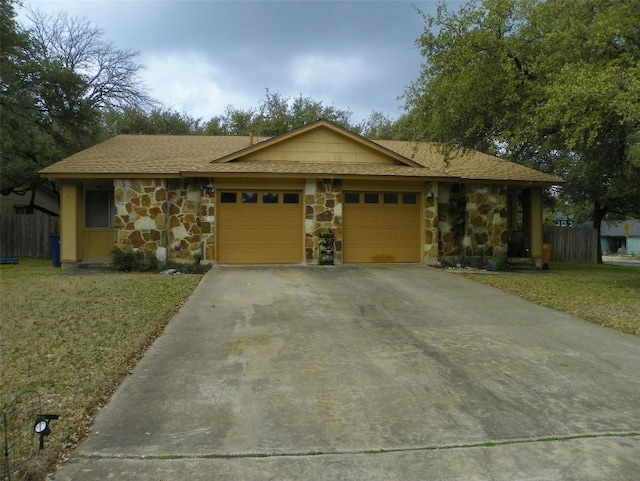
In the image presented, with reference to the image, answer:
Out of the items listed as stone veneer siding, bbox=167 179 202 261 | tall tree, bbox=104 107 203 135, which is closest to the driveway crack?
stone veneer siding, bbox=167 179 202 261

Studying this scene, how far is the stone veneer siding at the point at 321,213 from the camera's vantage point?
14828 millimetres

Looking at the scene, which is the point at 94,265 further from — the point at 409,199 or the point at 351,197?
the point at 409,199

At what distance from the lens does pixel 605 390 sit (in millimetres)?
5141

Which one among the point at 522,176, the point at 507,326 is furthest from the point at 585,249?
the point at 507,326

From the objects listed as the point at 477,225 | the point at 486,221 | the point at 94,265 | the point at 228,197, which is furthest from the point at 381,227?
the point at 94,265

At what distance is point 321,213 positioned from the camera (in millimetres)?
14891

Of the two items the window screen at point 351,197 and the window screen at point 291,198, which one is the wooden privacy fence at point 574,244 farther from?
the window screen at point 291,198

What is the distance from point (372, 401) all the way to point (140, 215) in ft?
38.3

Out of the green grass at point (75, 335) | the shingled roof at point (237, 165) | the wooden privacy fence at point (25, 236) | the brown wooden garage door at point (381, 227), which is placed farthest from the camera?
the wooden privacy fence at point (25, 236)

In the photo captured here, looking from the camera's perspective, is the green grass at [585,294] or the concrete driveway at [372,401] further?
the green grass at [585,294]

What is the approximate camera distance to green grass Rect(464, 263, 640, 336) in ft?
28.1

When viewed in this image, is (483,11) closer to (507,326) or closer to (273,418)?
(507,326)

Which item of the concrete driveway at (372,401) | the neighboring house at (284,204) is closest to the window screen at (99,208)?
the neighboring house at (284,204)

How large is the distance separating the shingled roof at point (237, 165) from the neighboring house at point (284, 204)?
0.13 feet
